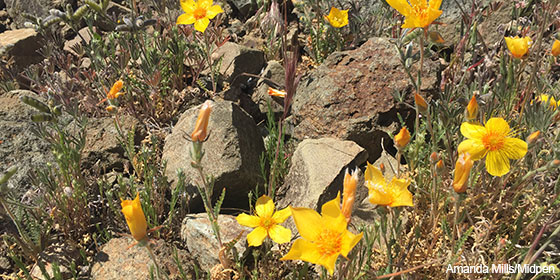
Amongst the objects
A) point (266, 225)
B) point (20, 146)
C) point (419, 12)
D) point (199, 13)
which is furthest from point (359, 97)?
point (20, 146)

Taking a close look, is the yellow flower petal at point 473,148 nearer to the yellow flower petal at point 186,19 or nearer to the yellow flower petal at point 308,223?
the yellow flower petal at point 308,223

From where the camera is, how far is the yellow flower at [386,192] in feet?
6.32

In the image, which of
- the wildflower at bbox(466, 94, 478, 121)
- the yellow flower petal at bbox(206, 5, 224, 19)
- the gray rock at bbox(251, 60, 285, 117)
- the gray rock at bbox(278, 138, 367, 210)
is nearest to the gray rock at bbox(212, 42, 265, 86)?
the gray rock at bbox(251, 60, 285, 117)

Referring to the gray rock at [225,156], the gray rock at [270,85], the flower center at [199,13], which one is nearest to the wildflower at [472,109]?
the gray rock at [225,156]

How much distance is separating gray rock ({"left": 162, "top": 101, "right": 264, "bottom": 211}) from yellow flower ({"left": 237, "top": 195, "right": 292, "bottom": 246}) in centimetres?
57

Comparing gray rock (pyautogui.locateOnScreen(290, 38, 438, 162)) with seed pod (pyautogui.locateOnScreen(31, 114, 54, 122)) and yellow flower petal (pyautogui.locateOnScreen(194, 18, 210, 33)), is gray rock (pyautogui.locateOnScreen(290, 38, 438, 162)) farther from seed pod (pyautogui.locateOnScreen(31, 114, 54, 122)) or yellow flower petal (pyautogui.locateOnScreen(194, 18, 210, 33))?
seed pod (pyautogui.locateOnScreen(31, 114, 54, 122))

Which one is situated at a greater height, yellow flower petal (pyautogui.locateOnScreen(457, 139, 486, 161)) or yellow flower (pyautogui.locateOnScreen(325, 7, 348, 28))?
yellow flower (pyautogui.locateOnScreen(325, 7, 348, 28))

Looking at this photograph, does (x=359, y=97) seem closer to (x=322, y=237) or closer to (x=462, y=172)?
(x=462, y=172)

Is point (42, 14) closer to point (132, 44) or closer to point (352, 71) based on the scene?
point (132, 44)

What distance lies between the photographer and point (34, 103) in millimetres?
2605

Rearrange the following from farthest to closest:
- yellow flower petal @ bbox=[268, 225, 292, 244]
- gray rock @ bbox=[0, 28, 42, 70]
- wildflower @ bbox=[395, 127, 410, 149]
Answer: gray rock @ bbox=[0, 28, 42, 70]
yellow flower petal @ bbox=[268, 225, 292, 244]
wildflower @ bbox=[395, 127, 410, 149]

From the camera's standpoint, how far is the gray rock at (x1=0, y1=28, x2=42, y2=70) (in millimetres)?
4508

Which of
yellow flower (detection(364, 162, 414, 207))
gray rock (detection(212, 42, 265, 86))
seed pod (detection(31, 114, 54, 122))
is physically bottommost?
yellow flower (detection(364, 162, 414, 207))

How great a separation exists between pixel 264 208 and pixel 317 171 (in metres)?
0.52
